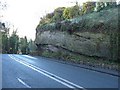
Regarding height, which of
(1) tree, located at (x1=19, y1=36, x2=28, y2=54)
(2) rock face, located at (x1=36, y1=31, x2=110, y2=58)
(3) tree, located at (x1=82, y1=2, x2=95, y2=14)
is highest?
(3) tree, located at (x1=82, y1=2, x2=95, y2=14)

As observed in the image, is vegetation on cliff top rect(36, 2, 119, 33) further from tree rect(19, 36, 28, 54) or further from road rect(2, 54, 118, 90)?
tree rect(19, 36, 28, 54)

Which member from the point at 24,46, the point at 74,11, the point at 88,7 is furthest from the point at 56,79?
the point at 24,46

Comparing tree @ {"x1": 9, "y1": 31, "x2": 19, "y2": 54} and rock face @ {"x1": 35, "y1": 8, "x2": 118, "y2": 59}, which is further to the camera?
tree @ {"x1": 9, "y1": 31, "x2": 19, "y2": 54}

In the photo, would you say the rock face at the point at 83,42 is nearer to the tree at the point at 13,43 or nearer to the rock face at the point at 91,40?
the rock face at the point at 91,40

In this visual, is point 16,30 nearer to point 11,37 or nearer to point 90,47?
point 11,37

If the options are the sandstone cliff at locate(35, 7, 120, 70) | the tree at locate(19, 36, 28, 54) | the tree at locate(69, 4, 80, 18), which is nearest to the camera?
the sandstone cliff at locate(35, 7, 120, 70)

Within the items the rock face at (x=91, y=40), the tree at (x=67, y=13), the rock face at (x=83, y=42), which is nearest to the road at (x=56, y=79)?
the rock face at (x=91, y=40)

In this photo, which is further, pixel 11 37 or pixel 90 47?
pixel 11 37

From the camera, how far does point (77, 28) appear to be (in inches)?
1448

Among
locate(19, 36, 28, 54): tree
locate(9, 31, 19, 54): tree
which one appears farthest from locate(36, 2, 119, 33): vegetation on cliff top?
locate(9, 31, 19, 54): tree

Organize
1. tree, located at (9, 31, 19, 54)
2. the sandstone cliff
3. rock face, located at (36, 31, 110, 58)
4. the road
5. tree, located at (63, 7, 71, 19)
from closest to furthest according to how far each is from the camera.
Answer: the road → the sandstone cliff → rock face, located at (36, 31, 110, 58) → tree, located at (63, 7, 71, 19) → tree, located at (9, 31, 19, 54)

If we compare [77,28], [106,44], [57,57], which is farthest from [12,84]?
[57,57]

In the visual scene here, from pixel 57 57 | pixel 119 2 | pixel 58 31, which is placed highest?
pixel 119 2

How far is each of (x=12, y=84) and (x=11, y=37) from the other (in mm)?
91833
